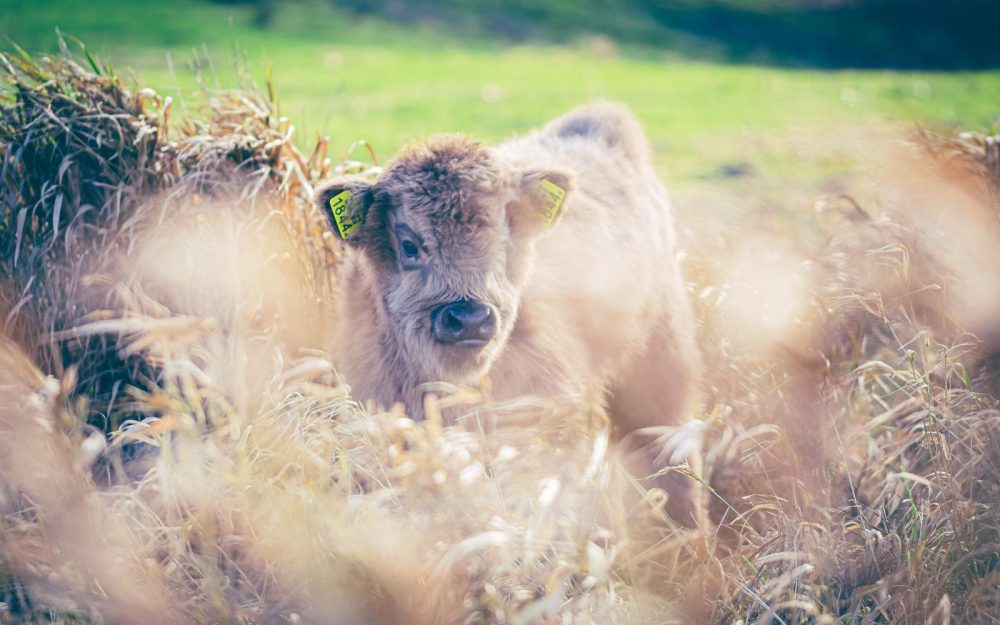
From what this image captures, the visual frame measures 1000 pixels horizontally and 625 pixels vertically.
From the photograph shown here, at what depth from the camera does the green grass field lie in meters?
13.3

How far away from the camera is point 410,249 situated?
4.22 metres

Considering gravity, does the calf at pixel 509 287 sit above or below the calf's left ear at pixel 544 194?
below

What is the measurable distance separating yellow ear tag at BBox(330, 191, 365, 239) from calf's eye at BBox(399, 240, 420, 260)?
0.97 feet

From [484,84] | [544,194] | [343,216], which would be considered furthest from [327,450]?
[484,84]

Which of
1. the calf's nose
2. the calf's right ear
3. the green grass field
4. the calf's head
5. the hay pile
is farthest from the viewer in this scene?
the green grass field

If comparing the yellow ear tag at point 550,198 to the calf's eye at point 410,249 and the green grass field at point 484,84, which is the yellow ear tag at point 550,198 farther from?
the green grass field at point 484,84

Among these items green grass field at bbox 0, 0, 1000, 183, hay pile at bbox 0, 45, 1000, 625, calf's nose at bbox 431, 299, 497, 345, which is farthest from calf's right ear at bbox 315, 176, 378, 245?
green grass field at bbox 0, 0, 1000, 183

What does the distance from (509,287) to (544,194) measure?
0.58m

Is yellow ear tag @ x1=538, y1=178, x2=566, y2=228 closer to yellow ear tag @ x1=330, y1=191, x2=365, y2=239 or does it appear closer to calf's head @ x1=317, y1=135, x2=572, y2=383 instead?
calf's head @ x1=317, y1=135, x2=572, y2=383

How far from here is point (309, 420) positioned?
11.1ft

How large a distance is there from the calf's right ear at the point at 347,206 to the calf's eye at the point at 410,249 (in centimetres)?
21

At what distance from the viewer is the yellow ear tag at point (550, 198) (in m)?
4.20

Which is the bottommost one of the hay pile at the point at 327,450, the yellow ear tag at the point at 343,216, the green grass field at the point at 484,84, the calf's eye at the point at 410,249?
the green grass field at the point at 484,84

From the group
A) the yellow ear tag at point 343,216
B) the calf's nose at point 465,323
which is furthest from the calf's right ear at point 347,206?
the calf's nose at point 465,323
